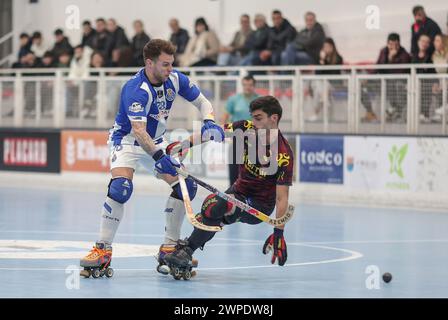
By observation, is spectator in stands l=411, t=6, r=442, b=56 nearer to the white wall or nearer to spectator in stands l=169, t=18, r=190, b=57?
the white wall

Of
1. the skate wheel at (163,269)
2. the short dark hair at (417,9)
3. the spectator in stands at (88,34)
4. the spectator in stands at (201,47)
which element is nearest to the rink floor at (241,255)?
the skate wheel at (163,269)

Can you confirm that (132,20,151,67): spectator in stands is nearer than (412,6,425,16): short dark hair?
No

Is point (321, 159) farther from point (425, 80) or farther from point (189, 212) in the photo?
point (189, 212)

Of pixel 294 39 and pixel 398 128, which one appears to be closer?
pixel 398 128

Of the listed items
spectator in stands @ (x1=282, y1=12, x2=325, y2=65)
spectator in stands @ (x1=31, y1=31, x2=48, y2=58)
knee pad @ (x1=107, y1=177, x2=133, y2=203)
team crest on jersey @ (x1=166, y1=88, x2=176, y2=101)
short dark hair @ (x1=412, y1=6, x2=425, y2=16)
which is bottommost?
knee pad @ (x1=107, y1=177, x2=133, y2=203)

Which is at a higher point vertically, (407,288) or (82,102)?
(82,102)

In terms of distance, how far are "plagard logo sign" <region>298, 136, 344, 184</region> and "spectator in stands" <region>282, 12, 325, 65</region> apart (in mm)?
1761

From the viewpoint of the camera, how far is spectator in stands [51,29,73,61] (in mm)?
26719

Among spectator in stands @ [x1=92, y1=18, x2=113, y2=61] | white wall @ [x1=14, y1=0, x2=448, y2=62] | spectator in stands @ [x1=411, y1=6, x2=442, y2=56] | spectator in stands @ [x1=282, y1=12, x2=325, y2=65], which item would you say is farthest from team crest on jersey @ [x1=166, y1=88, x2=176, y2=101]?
spectator in stands @ [x1=92, y1=18, x2=113, y2=61]

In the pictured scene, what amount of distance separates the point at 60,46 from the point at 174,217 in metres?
16.1

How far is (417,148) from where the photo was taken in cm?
1959
